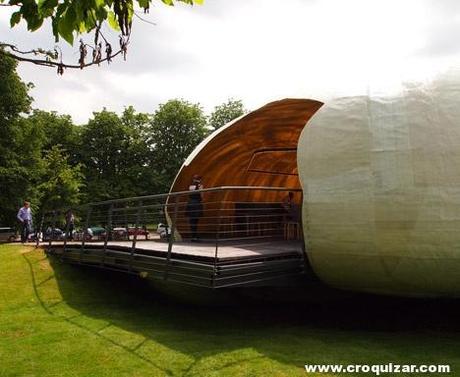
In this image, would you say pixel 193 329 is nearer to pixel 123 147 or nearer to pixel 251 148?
pixel 251 148

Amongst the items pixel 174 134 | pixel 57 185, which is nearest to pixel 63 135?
pixel 174 134

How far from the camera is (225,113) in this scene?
1998 inches

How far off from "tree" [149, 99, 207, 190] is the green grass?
111 feet

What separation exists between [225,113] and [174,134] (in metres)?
6.72

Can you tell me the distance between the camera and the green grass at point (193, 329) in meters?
6.68

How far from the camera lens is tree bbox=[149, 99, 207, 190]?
4616cm

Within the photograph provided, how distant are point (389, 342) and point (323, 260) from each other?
1626 mm

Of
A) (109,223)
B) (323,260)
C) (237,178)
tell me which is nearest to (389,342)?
(323,260)

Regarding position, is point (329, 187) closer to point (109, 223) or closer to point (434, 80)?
point (434, 80)

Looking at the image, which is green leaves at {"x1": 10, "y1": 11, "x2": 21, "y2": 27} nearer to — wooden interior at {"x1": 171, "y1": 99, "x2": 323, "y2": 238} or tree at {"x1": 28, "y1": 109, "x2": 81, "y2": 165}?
wooden interior at {"x1": 171, "y1": 99, "x2": 323, "y2": 238}

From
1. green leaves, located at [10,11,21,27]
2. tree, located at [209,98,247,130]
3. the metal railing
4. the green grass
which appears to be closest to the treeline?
tree, located at [209,98,247,130]

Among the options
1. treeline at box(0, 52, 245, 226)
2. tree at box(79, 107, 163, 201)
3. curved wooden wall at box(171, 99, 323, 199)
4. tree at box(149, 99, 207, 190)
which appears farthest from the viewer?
tree at box(149, 99, 207, 190)

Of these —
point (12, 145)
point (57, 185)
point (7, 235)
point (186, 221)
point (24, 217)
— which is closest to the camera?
point (186, 221)

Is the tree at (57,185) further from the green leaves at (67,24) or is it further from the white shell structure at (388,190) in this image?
the green leaves at (67,24)
